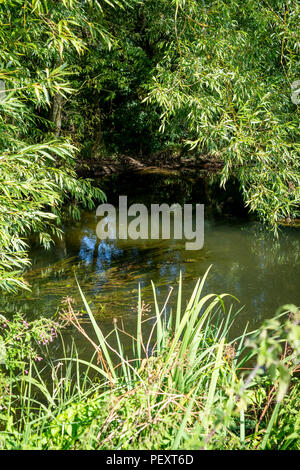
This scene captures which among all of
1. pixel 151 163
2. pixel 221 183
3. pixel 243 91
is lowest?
pixel 221 183

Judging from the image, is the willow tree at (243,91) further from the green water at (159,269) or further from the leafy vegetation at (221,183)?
the green water at (159,269)

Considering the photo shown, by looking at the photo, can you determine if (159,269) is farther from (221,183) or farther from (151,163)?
(151,163)

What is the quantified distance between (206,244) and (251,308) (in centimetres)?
211

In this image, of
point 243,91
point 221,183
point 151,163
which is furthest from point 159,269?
point 151,163

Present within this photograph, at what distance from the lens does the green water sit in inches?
176

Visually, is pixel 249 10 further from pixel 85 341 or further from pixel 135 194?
pixel 135 194

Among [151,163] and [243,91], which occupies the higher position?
[151,163]

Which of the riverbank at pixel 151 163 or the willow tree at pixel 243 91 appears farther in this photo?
the riverbank at pixel 151 163

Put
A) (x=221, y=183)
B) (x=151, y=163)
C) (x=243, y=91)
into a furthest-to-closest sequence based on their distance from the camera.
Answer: (x=151, y=163)
(x=243, y=91)
(x=221, y=183)

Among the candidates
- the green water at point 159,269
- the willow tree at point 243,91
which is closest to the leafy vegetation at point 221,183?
the willow tree at point 243,91

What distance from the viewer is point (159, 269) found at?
217 inches

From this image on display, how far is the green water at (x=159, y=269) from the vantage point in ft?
Answer: 14.7

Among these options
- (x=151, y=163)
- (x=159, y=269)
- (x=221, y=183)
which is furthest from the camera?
(x=151, y=163)
